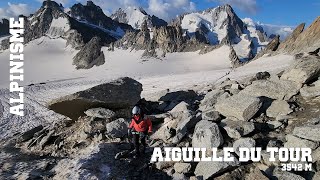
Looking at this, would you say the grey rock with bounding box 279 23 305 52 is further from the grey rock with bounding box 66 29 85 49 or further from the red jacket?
the grey rock with bounding box 66 29 85 49

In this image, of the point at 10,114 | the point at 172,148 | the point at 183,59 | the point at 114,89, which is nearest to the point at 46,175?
the point at 172,148

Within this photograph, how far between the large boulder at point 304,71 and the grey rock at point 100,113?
7726mm

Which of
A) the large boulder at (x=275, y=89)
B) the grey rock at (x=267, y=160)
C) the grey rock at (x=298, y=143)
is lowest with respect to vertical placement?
the grey rock at (x=267, y=160)

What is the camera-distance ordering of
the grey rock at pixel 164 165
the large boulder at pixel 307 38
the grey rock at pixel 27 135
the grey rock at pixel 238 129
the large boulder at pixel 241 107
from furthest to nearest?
the large boulder at pixel 307 38 < the grey rock at pixel 27 135 < the large boulder at pixel 241 107 < the grey rock at pixel 238 129 < the grey rock at pixel 164 165

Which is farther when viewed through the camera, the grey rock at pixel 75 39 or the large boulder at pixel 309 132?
the grey rock at pixel 75 39

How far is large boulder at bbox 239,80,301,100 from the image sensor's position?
15555 millimetres

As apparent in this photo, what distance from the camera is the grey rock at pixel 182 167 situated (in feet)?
40.3

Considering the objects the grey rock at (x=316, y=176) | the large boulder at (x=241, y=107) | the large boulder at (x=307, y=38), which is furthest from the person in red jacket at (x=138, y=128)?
the large boulder at (x=307, y=38)

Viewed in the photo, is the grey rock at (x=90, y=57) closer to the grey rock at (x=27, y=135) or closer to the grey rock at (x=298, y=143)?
the grey rock at (x=27, y=135)

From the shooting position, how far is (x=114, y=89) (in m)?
18.3

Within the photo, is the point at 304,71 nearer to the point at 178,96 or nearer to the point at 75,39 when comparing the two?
the point at 178,96

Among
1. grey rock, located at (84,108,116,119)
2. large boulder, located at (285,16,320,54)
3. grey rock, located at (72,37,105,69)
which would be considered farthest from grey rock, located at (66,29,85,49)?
grey rock, located at (84,108,116,119)

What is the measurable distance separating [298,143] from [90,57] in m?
109

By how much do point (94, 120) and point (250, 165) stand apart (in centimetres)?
774
